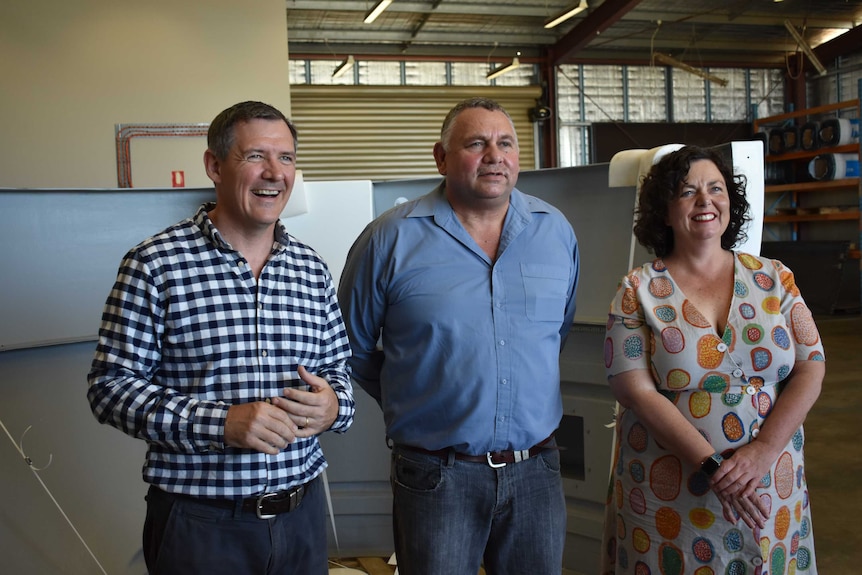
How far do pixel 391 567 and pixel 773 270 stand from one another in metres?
2.12

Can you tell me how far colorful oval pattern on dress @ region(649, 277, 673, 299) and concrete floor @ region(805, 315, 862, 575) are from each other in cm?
199

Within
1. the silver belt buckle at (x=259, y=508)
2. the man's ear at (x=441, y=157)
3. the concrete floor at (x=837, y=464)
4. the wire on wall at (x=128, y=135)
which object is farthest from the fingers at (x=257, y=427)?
the wire on wall at (x=128, y=135)

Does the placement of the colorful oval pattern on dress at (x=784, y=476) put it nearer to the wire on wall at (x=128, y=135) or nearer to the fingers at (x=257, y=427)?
the fingers at (x=257, y=427)

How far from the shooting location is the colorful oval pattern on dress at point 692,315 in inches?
69.7

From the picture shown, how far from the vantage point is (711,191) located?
185cm

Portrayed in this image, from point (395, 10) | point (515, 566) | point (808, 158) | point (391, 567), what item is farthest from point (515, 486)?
point (808, 158)

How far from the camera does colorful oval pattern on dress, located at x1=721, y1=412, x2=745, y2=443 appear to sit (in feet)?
5.65

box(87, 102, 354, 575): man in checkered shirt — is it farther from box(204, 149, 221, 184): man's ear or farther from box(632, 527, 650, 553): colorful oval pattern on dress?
box(632, 527, 650, 553): colorful oval pattern on dress

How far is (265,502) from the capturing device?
4.49 ft

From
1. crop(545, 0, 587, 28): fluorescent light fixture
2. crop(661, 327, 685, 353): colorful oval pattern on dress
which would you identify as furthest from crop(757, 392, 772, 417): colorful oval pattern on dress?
crop(545, 0, 587, 28): fluorescent light fixture

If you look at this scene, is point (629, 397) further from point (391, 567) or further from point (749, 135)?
point (749, 135)

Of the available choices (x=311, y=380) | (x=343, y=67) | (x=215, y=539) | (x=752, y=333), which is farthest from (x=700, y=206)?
(x=343, y=67)

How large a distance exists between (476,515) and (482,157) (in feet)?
2.59

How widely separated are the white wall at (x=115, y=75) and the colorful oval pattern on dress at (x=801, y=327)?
4.54m
